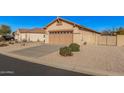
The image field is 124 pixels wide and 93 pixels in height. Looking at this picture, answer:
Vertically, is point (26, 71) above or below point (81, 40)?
below

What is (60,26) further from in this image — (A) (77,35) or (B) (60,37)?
(A) (77,35)

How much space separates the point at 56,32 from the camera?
69.4ft

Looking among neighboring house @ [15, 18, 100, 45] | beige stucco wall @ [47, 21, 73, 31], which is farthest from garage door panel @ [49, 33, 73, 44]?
beige stucco wall @ [47, 21, 73, 31]

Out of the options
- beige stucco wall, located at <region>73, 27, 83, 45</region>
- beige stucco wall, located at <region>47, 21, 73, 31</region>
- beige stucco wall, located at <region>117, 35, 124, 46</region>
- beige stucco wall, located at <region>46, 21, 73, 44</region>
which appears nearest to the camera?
beige stucco wall, located at <region>73, 27, 83, 45</region>

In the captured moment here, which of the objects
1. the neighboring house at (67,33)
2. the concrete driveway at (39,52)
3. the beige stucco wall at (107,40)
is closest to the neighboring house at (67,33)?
the neighboring house at (67,33)

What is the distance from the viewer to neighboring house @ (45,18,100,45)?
62.7 feet

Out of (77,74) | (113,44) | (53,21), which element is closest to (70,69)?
(77,74)

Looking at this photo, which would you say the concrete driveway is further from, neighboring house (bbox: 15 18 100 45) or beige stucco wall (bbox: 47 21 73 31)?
beige stucco wall (bbox: 47 21 73 31)

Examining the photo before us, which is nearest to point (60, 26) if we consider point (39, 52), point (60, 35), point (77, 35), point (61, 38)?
point (60, 35)

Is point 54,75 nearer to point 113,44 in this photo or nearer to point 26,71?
point 26,71

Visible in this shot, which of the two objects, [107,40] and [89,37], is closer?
[89,37]

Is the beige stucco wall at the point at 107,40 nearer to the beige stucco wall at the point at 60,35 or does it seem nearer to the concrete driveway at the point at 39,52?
the beige stucco wall at the point at 60,35

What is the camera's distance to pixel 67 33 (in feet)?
65.6
